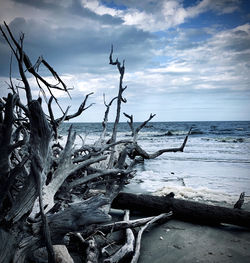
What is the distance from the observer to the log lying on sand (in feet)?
11.2

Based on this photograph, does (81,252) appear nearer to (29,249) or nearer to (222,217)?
(29,249)

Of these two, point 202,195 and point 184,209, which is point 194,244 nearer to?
point 184,209

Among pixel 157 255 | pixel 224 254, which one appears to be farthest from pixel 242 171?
pixel 157 255

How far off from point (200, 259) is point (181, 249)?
33 cm

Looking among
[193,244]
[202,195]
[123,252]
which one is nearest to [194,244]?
[193,244]

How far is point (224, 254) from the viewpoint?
2785 millimetres

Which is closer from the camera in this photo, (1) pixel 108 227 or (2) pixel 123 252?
(2) pixel 123 252

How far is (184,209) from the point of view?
371 cm

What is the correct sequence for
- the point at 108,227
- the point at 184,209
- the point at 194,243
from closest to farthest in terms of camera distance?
the point at 108,227, the point at 194,243, the point at 184,209

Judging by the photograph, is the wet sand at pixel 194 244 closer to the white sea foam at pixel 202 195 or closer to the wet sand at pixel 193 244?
the wet sand at pixel 193 244

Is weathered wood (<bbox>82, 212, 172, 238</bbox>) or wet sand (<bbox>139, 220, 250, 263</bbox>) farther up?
weathered wood (<bbox>82, 212, 172, 238</bbox>)

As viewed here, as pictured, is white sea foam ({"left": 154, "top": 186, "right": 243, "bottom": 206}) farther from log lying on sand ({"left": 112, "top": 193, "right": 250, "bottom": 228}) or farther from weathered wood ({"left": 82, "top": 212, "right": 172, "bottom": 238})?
weathered wood ({"left": 82, "top": 212, "right": 172, "bottom": 238})

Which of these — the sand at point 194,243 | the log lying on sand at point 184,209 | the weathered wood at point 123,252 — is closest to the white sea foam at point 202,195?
the log lying on sand at point 184,209

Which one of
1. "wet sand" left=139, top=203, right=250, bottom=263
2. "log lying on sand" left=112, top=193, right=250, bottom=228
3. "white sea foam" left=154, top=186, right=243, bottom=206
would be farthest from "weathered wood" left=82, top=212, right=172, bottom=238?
"white sea foam" left=154, top=186, right=243, bottom=206
